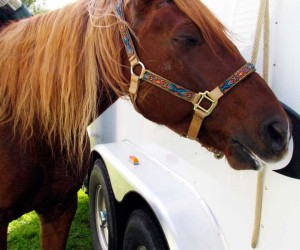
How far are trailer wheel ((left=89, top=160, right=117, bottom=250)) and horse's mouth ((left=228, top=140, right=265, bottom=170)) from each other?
1.51 meters

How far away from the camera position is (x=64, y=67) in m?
1.50

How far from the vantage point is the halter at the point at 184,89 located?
4.25 feet

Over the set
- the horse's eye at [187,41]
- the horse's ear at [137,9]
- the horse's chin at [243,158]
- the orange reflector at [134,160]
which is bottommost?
the orange reflector at [134,160]


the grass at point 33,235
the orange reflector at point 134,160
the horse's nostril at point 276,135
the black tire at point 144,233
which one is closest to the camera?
the horse's nostril at point 276,135

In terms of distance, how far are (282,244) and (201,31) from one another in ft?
2.84

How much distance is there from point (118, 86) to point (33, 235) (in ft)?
8.33

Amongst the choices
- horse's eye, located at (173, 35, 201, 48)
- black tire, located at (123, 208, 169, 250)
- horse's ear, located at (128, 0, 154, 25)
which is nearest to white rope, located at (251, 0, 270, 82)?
horse's eye, located at (173, 35, 201, 48)

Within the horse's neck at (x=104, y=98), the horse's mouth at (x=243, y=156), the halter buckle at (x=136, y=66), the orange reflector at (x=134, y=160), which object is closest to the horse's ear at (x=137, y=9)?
the halter buckle at (x=136, y=66)

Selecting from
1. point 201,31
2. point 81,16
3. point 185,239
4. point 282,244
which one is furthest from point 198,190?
point 81,16

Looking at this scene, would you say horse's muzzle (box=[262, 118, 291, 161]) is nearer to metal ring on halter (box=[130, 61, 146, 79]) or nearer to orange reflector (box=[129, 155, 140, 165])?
metal ring on halter (box=[130, 61, 146, 79])

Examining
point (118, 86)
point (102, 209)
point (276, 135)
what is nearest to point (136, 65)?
point (118, 86)

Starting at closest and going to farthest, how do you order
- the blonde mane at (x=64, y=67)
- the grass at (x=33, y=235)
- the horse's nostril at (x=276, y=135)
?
the horse's nostril at (x=276, y=135)
the blonde mane at (x=64, y=67)
the grass at (x=33, y=235)

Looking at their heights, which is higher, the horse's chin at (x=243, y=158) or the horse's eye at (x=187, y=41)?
the horse's eye at (x=187, y=41)

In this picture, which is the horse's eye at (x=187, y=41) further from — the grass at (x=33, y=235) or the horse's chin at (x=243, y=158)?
the grass at (x=33, y=235)
